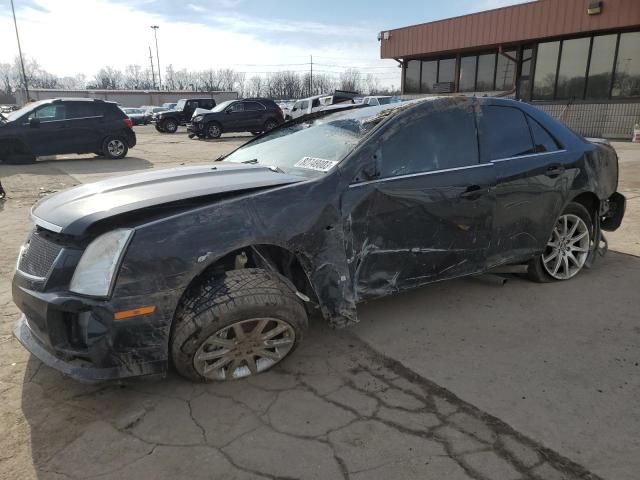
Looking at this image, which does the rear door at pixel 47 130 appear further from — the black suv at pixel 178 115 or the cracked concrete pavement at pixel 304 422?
the black suv at pixel 178 115

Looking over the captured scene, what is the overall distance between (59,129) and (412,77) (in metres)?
19.3

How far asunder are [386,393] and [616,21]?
64.6 ft

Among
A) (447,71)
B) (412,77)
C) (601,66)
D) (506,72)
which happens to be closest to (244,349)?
(601,66)

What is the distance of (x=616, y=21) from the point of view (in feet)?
56.6

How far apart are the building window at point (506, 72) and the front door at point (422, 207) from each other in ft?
68.1

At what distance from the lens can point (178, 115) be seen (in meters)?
28.0

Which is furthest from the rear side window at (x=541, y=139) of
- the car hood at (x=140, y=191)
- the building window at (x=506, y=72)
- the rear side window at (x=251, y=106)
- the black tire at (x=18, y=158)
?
the building window at (x=506, y=72)

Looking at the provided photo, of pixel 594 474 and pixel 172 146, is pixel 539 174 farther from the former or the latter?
pixel 172 146

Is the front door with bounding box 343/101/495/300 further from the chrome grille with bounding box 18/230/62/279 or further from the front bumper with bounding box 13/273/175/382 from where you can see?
the chrome grille with bounding box 18/230/62/279

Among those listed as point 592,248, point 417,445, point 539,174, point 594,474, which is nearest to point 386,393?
point 417,445

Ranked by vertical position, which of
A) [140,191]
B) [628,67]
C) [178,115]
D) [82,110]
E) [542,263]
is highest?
[628,67]

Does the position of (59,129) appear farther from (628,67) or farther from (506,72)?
(628,67)

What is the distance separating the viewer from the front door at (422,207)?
3076mm

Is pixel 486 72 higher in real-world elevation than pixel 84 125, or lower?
higher
